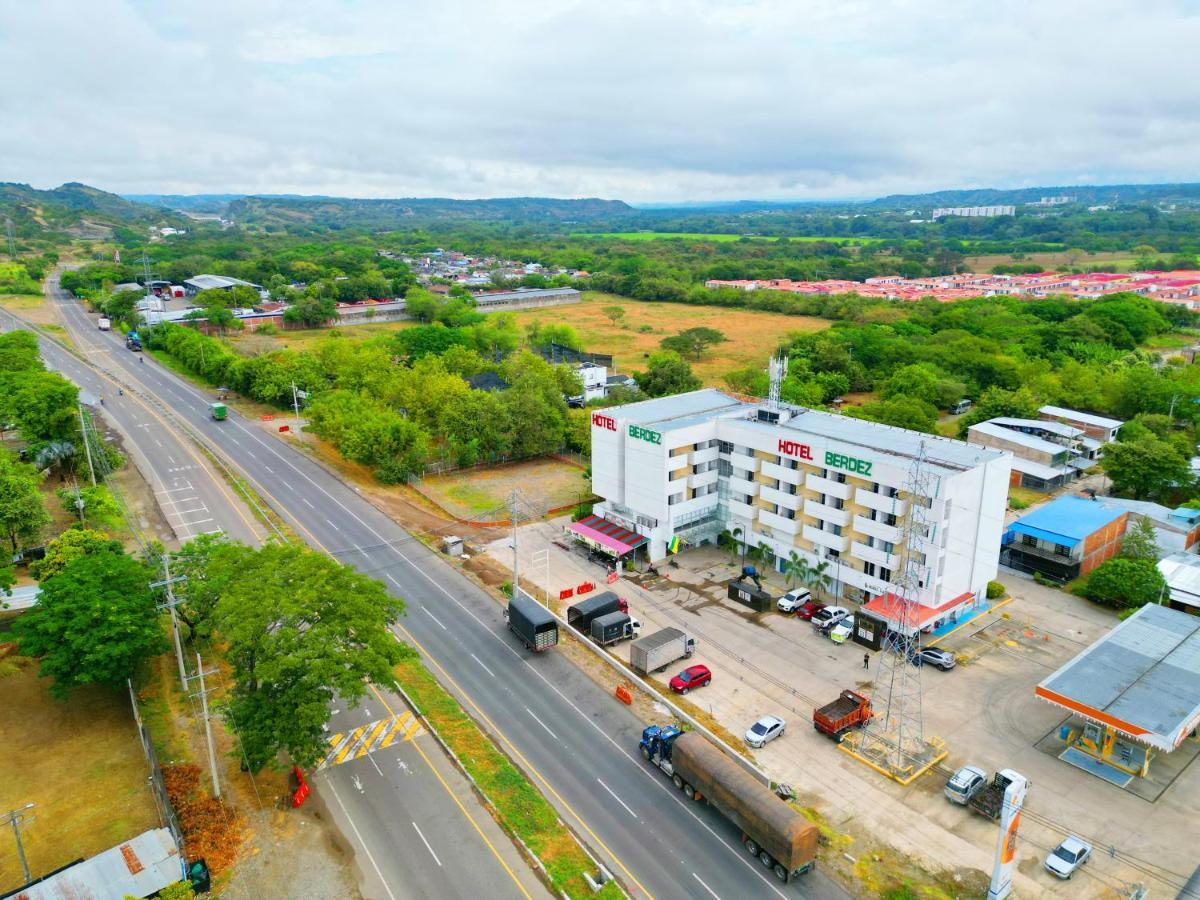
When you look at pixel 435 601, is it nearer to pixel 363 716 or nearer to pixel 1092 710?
pixel 363 716

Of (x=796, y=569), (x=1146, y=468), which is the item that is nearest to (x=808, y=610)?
(x=796, y=569)

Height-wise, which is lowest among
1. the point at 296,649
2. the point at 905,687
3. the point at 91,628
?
the point at 905,687

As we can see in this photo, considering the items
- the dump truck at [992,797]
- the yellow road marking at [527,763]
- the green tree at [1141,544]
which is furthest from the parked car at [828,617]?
the green tree at [1141,544]

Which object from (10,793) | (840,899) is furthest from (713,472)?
(10,793)

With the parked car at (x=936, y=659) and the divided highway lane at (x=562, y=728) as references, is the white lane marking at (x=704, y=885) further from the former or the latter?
the parked car at (x=936, y=659)

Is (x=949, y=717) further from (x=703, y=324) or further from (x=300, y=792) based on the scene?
(x=703, y=324)

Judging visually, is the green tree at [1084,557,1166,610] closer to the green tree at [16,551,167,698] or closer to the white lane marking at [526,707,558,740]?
the white lane marking at [526,707,558,740]
